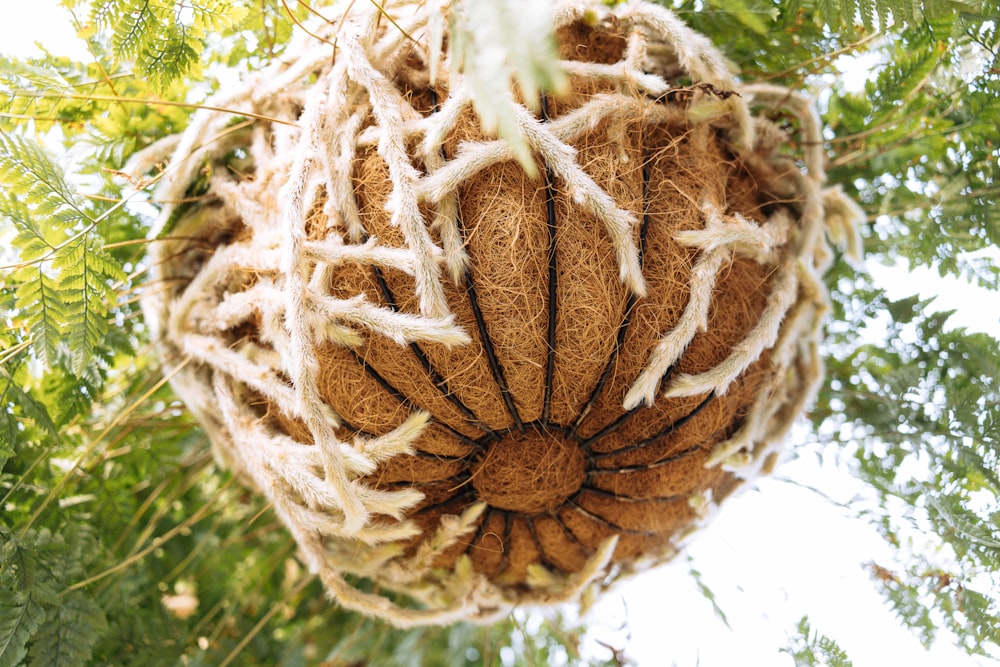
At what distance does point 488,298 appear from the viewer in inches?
25.7

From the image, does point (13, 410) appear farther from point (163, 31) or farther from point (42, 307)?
point (163, 31)

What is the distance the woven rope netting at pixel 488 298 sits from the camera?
65cm

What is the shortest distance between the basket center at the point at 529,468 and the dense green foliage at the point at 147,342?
1.09 ft

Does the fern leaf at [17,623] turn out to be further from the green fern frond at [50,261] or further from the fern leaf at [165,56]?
the fern leaf at [165,56]

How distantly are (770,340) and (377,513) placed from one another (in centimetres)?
40

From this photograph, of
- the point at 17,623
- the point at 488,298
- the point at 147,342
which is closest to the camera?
the point at 488,298

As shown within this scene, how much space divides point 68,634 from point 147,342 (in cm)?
35

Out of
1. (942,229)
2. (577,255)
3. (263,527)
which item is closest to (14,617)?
(263,527)

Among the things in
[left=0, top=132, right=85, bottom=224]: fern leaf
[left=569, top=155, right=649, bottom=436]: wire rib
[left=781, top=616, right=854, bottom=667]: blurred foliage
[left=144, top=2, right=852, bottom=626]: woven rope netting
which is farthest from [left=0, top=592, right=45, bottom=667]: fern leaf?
[left=781, top=616, right=854, bottom=667]: blurred foliage

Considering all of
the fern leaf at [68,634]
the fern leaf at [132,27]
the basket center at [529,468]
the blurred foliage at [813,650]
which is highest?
the fern leaf at [132,27]

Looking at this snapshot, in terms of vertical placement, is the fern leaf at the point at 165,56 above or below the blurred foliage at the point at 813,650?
above

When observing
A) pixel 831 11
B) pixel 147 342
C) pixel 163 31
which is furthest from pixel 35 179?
pixel 831 11

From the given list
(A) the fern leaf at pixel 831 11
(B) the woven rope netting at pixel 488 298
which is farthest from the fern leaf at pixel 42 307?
(A) the fern leaf at pixel 831 11

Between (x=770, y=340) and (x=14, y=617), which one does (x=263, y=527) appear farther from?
(x=770, y=340)
